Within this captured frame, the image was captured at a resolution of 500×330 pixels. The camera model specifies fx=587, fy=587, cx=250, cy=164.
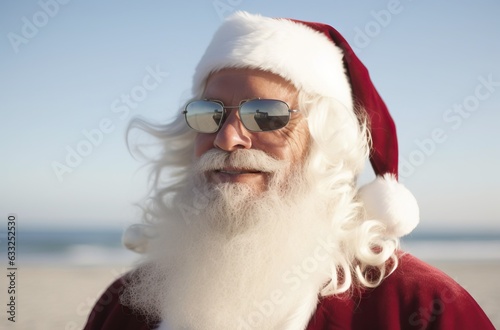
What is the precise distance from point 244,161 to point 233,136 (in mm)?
143

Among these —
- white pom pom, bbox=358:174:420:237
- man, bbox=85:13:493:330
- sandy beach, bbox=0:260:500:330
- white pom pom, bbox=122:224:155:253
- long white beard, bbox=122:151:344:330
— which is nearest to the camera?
man, bbox=85:13:493:330

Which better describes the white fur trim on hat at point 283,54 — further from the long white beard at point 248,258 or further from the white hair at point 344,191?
the long white beard at point 248,258

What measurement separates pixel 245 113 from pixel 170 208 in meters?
0.75

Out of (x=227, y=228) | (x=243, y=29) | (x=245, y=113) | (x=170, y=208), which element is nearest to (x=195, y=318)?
(x=227, y=228)

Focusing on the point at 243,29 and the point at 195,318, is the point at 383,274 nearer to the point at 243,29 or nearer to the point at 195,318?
the point at 195,318

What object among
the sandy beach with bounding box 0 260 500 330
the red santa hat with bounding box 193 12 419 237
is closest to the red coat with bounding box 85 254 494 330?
the red santa hat with bounding box 193 12 419 237

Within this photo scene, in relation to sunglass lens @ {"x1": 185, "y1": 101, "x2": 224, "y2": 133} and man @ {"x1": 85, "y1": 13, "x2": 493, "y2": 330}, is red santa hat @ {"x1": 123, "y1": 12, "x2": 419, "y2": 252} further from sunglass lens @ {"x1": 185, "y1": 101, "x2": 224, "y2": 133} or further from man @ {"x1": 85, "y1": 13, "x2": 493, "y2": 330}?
sunglass lens @ {"x1": 185, "y1": 101, "x2": 224, "y2": 133}

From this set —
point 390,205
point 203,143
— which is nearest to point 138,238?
point 203,143

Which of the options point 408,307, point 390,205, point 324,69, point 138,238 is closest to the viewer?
point 408,307

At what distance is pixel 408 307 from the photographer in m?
2.27

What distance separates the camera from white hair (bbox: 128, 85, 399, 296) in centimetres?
244

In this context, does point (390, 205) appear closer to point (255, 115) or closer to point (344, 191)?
point (344, 191)

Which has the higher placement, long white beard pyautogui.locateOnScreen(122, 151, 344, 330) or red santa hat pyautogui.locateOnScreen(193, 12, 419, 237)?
red santa hat pyautogui.locateOnScreen(193, 12, 419, 237)

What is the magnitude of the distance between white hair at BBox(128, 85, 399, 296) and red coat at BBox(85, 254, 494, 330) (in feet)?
0.18
